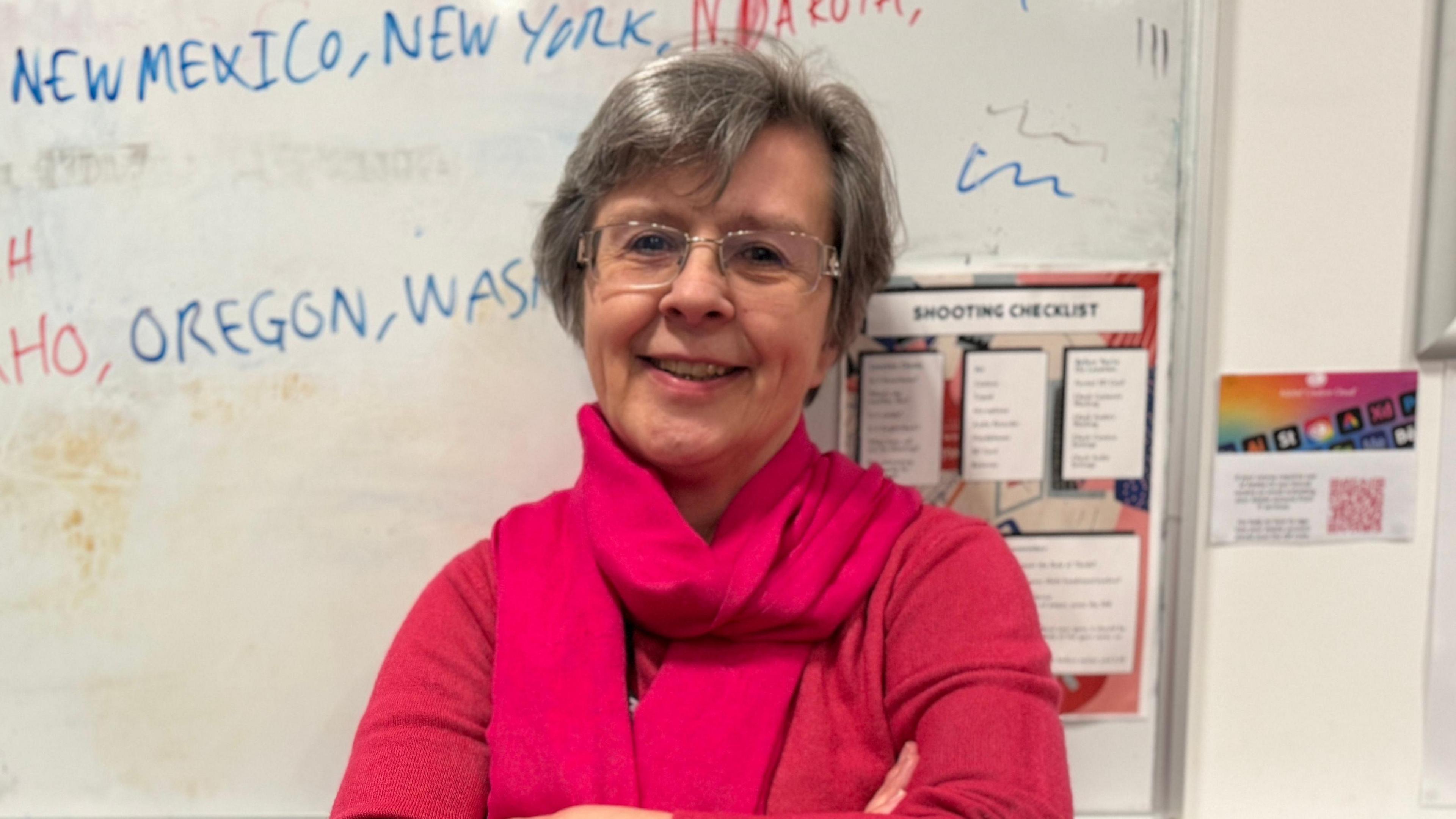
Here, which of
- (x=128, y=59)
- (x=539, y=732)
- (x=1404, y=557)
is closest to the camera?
(x=539, y=732)

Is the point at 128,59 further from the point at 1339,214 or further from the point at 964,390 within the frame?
the point at 1339,214

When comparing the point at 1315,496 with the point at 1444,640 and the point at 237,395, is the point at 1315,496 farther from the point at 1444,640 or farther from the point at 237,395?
the point at 237,395

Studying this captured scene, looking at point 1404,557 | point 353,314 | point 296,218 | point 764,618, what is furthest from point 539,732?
point 1404,557

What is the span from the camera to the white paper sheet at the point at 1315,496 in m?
1.14

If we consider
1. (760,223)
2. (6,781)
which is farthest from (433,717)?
(6,781)

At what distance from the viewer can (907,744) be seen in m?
0.86

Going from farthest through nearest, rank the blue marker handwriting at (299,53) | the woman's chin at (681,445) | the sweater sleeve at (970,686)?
1. the blue marker handwriting at (299,53)
2. the woman's chin at (681,445)
3. the sweater sleeve at (970,686)

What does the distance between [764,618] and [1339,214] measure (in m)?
0.84

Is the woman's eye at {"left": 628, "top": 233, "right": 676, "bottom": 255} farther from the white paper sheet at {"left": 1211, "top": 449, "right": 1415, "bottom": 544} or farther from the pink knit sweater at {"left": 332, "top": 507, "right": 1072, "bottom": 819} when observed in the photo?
the white paper sheet at {"left": 1211, "top": 449, "right": 1415, "bottom": 544}

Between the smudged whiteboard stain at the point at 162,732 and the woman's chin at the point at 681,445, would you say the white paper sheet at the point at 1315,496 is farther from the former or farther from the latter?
the smudged whiteboard stain at the point at 162,732

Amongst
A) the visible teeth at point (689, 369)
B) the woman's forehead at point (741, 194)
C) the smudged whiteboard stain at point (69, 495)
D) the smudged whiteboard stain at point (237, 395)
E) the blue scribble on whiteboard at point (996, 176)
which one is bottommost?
the smudged whiteboard stain at point (69, 495)

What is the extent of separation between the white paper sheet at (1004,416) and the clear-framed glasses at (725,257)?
0.98 ft

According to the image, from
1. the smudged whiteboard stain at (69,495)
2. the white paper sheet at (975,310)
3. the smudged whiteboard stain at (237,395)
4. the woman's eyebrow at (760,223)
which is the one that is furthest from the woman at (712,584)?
the smudged whiteboard stain at (69,495)

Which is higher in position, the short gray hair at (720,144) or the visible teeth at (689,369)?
the short gray hair at (720,144)
